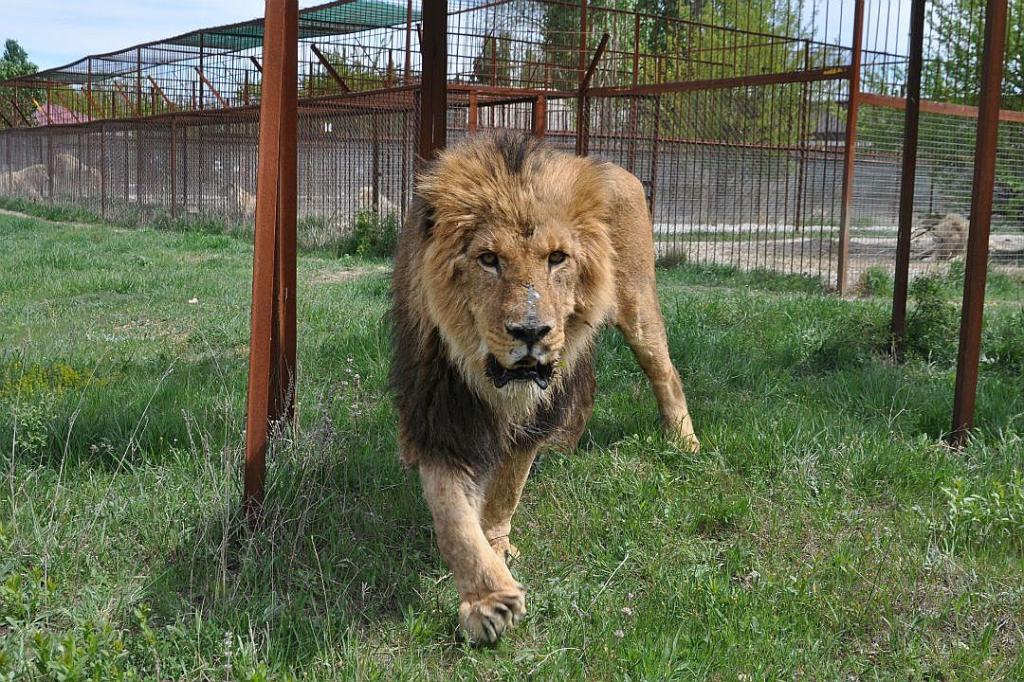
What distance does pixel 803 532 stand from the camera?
3.87 metres

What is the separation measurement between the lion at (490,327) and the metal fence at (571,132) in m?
4.90

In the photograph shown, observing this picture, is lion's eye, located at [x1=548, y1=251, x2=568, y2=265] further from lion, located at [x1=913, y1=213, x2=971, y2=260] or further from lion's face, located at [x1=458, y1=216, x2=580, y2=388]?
lion, located at [x1=913, y1=213, x2=971, y2=260]

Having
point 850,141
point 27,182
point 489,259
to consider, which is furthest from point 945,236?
point 27,182

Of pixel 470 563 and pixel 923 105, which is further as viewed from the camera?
pixel 923 105

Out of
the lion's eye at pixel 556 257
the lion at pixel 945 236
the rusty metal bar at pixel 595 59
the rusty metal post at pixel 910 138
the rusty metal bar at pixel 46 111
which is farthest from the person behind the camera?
the rusty metal bar at pixel 46 111

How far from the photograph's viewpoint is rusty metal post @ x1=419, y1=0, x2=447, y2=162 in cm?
486

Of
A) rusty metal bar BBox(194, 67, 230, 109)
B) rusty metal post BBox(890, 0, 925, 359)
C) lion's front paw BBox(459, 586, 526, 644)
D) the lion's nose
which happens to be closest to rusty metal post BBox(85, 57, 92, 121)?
rusty metal bar BBox(194, 67, 230, 109)

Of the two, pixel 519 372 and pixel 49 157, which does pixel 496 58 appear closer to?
pixel 519 372

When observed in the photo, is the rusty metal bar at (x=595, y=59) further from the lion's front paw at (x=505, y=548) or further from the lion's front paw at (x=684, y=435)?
the lion's front paw at (x=505, y=548)

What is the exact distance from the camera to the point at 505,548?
3.73 m

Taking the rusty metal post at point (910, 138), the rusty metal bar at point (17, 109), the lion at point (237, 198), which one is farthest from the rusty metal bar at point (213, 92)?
the rusty metal post at point (910, 138)

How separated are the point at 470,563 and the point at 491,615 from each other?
183 millimetres

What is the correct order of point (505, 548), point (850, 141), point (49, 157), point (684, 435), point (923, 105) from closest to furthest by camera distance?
point (505, 548) → point (684, 435) → point (850, 141) → point (923, 105) → point (49, 157)

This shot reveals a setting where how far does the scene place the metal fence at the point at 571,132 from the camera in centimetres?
1202
